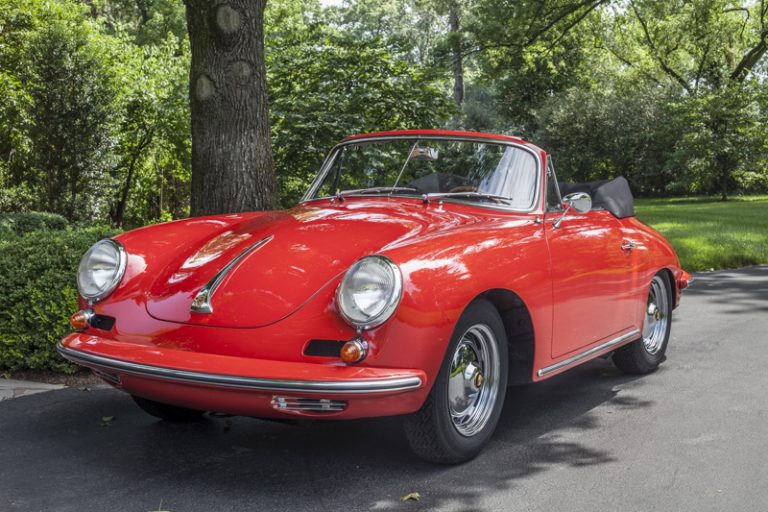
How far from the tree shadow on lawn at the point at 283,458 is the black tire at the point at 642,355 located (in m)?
0.63

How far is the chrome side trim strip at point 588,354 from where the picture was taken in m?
4.38

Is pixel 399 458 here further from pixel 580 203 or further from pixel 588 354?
pixel 580 203

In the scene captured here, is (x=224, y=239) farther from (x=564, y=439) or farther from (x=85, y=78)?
(x=85, y=78)

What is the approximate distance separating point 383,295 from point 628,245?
7.81ft

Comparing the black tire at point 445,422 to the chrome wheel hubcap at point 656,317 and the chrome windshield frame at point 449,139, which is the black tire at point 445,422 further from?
the chrome wheel hubcap at point 656,317

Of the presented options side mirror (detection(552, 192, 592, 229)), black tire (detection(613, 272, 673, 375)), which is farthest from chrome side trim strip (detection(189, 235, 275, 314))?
black tire (detection(613, 272, 673, 375))

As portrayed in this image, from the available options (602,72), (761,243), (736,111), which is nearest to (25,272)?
(761,243)

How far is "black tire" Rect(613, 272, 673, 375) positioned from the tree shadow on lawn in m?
0.63

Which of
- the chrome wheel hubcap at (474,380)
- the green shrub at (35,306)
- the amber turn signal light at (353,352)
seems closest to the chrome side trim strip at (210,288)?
the amber turn signal light at (353,352)

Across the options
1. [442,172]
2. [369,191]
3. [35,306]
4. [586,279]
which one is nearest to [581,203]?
[586,279]

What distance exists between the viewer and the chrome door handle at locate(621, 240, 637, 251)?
5.20m

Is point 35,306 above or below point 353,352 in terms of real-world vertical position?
below

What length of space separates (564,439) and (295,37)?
11987 millimetres

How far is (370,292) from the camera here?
3443mm
